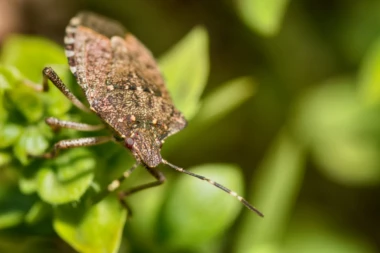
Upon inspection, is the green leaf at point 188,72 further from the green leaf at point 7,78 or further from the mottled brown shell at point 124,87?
the green leaf at point 7,78

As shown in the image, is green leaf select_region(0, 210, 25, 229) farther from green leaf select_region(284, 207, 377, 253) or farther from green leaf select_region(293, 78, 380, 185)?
green leaf select_region(293, 78, 380, 185)

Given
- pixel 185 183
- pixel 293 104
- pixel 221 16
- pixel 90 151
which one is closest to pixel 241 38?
pixel 221 16

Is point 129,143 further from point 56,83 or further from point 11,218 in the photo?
point 11,218

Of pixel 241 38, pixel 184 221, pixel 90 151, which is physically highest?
pixel 241 38

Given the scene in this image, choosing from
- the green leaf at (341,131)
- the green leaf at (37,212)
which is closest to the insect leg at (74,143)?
the green leaf at (37,212)

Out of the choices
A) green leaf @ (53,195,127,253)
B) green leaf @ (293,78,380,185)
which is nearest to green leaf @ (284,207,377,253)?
green leaf @ (293,78,380,185)

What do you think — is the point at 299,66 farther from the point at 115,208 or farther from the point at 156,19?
the point at 115,208
